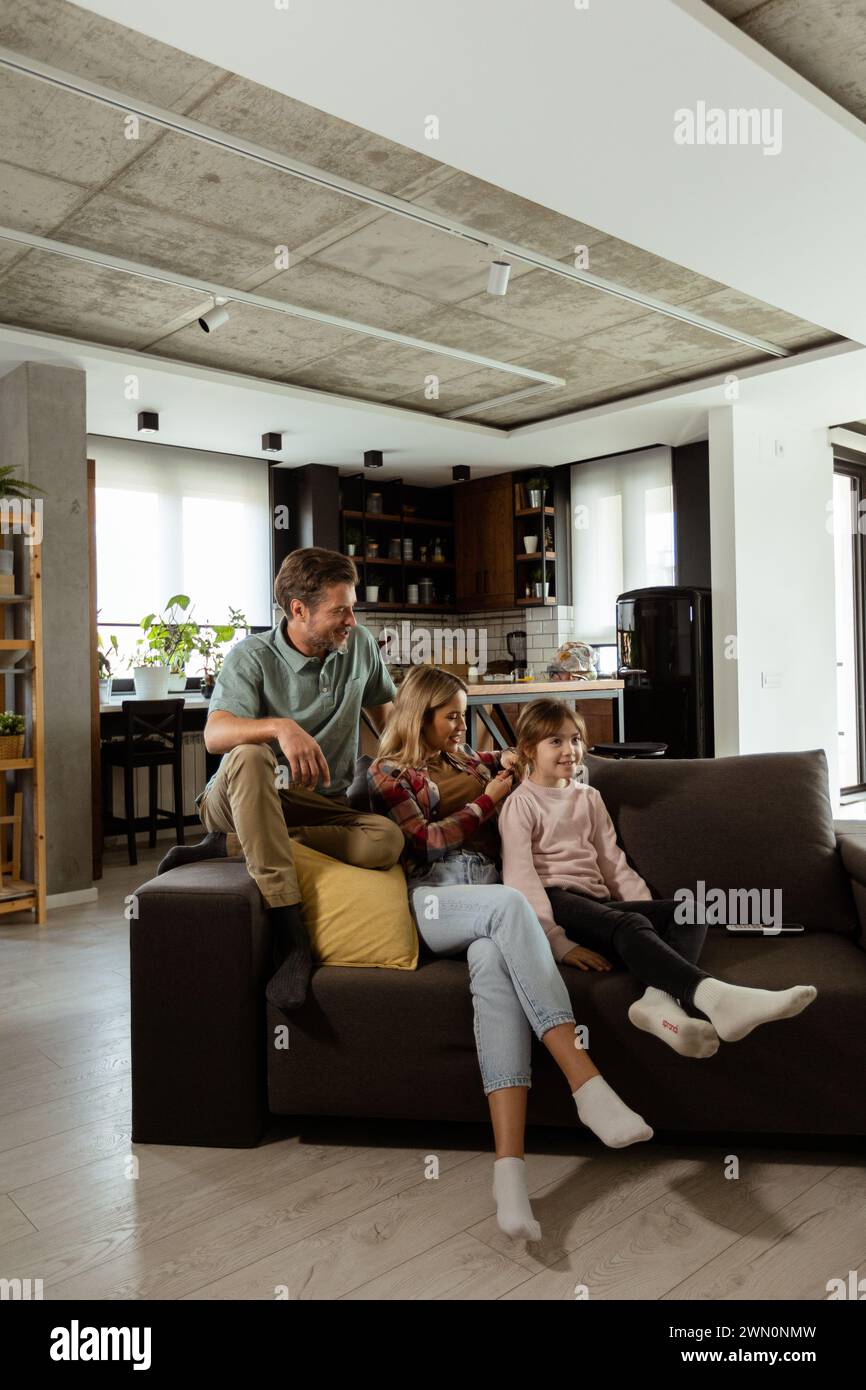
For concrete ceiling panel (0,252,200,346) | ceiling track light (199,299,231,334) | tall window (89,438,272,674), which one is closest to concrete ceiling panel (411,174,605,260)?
ceiling track light (199,299,231,334)

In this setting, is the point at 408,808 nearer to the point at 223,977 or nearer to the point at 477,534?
the point at 223,977

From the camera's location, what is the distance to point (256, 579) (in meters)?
7.41

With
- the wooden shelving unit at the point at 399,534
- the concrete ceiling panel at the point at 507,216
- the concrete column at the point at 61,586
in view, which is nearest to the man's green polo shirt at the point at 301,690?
the concrete ceiling panel at the point at 507,216

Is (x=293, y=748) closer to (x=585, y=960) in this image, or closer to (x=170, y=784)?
(x=585, y=960)

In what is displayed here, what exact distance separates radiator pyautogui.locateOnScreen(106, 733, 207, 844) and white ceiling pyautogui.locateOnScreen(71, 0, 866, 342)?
4.51 meters

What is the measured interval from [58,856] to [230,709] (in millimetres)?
2745

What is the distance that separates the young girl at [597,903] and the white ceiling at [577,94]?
1.64 m

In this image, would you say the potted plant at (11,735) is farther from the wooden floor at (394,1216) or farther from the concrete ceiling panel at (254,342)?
the wooden floor at (394,1216)

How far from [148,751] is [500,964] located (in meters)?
4.28

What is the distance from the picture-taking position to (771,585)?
6492 millimetres

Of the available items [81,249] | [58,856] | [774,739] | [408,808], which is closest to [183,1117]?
[408,808]

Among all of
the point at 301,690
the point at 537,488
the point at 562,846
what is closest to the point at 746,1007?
the point at 562,846

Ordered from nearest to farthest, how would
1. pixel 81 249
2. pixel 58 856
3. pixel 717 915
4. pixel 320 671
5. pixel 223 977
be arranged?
1. pixel 223 977
2. pixel 717 915
3. pixel 320 671
4. pixel 81 249
5. pixel 58 856

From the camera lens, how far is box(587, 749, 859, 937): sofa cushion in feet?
8.19
